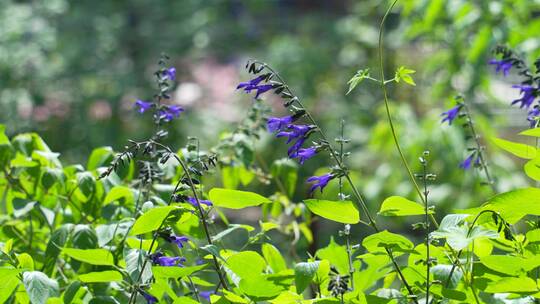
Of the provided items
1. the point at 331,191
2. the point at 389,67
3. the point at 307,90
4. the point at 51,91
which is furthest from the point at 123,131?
the point at 331,191

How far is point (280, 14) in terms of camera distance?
42.8 feet

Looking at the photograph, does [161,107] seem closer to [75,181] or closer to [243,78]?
[75,181]

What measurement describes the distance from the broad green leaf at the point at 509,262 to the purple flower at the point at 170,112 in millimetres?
861

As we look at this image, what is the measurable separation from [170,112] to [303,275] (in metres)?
0.82

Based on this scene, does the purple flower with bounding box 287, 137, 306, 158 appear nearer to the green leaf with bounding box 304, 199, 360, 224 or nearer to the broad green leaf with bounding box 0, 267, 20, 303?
the green leaf with bounding box 304, 199, 360, 224

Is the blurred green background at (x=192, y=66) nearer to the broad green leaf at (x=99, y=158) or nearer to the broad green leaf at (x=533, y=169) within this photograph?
the broad green leaf at (x=99, y=158)

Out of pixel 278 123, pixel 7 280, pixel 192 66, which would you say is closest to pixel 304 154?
pixel 278 123

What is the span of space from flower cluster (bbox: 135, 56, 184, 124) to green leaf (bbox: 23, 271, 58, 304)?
49cm

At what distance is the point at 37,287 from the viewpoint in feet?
5.08

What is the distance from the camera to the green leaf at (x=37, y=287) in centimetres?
153

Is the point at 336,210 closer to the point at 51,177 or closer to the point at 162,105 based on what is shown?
the point at 162,105

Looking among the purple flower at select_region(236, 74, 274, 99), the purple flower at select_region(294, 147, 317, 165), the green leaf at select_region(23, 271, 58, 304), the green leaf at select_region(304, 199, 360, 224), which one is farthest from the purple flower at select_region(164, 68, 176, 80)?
the green leaf at select_region(304, 199, 360, 224)

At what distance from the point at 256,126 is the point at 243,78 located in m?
8.29

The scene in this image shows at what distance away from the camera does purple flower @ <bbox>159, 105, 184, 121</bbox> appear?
1989 mm
